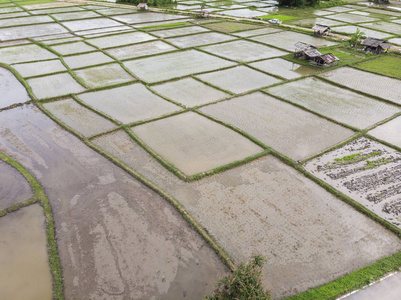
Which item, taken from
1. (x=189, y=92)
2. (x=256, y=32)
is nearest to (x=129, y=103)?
(x=189, y=92)

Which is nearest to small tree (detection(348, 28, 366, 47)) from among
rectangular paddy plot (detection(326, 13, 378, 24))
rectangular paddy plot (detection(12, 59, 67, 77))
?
rectangular paddy plot (detection(326, 13, 378, 24))

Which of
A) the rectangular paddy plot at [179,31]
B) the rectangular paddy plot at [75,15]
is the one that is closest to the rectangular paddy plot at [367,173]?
the rectangular paddy plot at [179,31]

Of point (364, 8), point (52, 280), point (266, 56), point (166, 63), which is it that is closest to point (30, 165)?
point (52, 280)

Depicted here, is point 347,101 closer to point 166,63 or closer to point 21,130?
point 166,63

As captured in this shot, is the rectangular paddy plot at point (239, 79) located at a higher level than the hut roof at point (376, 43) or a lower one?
lower

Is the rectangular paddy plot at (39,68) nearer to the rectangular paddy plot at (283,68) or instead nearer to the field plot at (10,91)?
the field plot at (10,91)

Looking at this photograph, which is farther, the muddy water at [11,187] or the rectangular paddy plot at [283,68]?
the rectangular paddy plot at [283,68]
